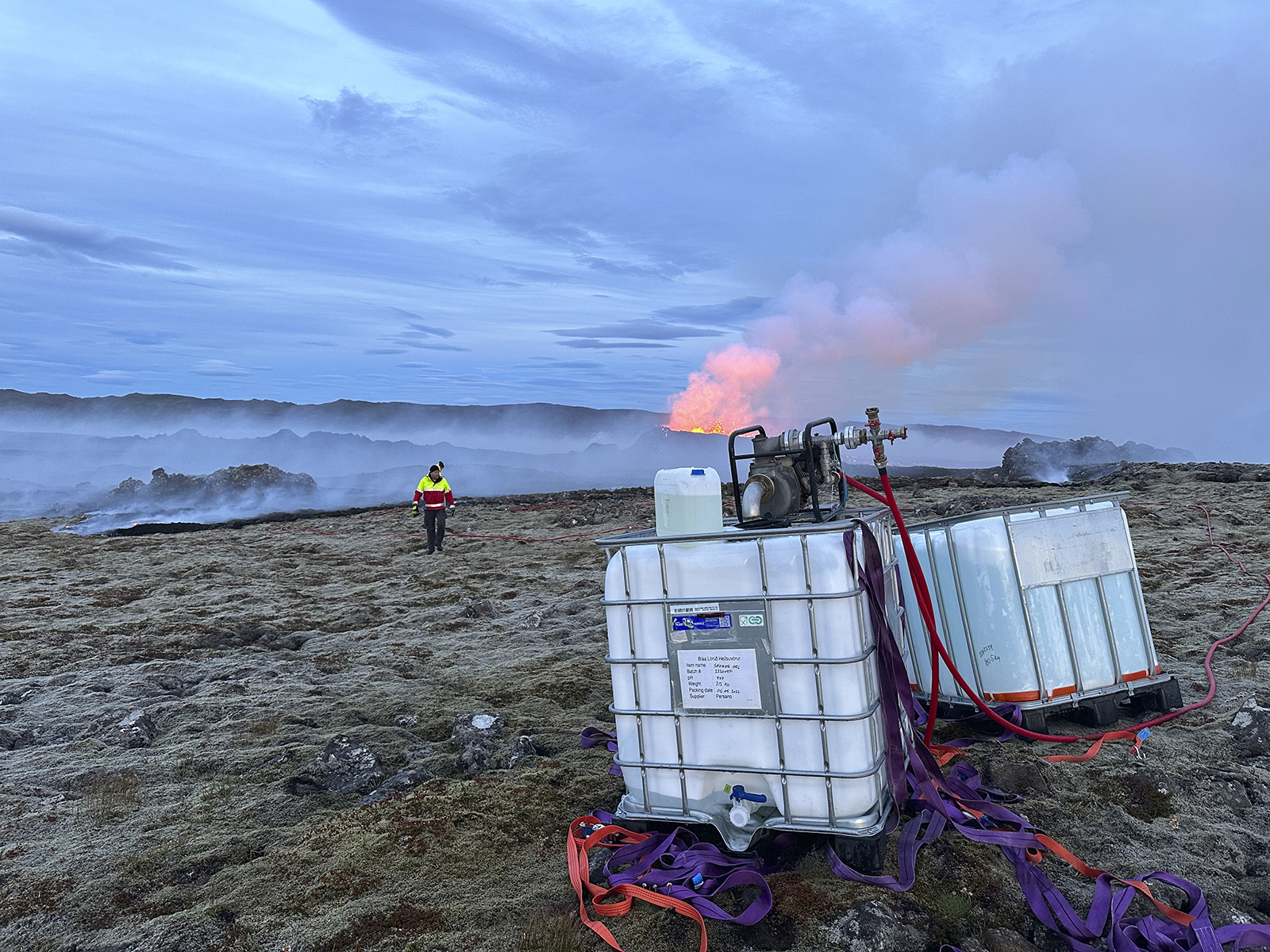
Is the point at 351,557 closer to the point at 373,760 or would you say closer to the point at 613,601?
the point at 373,760

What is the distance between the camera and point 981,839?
10.5 feet

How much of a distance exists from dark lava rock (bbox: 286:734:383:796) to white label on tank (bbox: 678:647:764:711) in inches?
87.0

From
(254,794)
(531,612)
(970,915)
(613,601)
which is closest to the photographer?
(970,915)

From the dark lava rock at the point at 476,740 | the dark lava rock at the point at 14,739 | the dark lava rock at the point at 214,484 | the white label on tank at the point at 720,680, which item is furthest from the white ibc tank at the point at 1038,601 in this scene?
the dark lava rock at the point at 214,484

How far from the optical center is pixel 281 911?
10.1 ft

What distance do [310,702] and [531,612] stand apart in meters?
3.09

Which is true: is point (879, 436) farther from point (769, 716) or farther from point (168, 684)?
point (168, 684)

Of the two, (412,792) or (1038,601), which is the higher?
(1038,601)

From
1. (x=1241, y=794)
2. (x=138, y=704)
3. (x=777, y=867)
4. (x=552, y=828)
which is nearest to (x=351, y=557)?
(x=138, y=704)

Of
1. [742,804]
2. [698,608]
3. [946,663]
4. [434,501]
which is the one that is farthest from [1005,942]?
[434,501]

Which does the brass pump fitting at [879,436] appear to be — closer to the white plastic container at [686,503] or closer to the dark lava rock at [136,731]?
the white plastic container at [686,503]

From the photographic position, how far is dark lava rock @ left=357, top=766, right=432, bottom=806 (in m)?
4.00

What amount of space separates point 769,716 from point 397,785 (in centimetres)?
228

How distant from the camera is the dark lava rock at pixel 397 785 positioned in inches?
158
